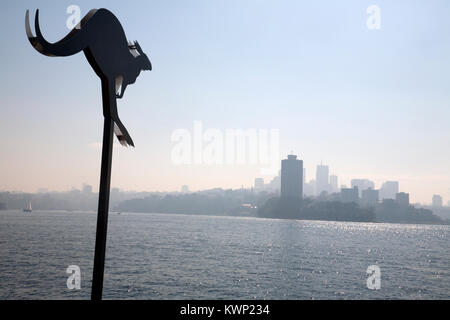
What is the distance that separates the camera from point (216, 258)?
46.8 meters

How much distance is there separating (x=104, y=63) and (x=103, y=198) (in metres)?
1.59

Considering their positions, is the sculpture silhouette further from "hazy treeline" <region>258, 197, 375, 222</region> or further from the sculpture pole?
"hazy treeline" <region>258, 197, 375, 222</region>

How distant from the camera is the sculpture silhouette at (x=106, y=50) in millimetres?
4113

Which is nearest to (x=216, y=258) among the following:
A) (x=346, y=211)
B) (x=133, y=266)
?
(x=133, y=266)

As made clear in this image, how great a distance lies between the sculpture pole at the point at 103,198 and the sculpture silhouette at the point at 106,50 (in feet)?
0.16

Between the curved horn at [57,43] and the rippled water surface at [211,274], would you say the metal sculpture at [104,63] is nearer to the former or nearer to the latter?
the curved horn at [57,43]

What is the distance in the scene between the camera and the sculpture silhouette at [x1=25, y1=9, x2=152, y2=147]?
13.5ft

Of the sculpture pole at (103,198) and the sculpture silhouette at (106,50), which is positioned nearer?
the sculpture silhouette at (106,50)

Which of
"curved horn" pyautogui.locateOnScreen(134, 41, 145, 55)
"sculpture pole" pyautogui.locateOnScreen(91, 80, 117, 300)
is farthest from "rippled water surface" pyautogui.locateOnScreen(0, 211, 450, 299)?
"curved horn" pyautogui.locateOnScreen(134, 41, 145, 55)

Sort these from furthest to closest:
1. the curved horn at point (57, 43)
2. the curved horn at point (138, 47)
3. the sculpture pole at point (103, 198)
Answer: the curved horn at point (138, 47)
the sculpture pole at point (103, 198)
the curved horn at point (57, 43)

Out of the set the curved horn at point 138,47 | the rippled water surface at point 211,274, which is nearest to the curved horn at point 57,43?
the curved horn at point 138,47
